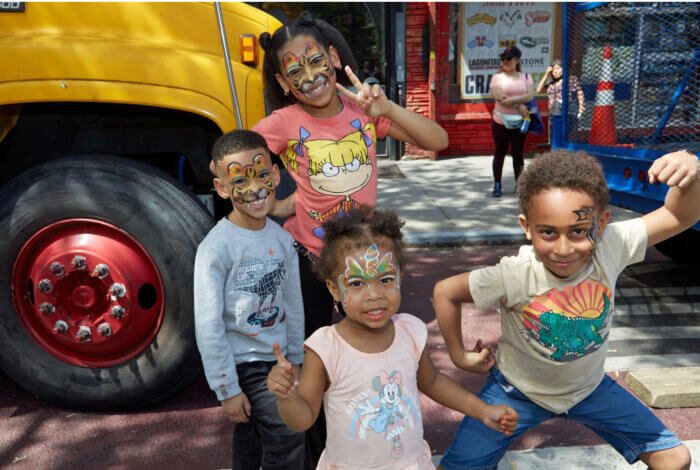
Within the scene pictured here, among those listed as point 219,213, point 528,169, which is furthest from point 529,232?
point 219,213

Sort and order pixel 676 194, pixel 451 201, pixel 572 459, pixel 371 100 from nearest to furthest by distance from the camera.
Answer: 1. pixel 676 194
2. pixel 371 100
3. pixel 572 459
4. pixel 451 201

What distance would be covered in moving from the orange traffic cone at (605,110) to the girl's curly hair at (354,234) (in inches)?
116

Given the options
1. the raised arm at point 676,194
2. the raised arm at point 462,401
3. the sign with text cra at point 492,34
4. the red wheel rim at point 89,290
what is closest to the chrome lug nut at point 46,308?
the red wheel rim at point 89,290

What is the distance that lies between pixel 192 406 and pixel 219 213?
1156 mm

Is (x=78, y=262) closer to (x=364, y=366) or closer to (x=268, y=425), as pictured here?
(x=268, y=425)

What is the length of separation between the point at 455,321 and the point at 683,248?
3.94 metres

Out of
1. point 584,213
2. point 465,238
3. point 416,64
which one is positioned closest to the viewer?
point 584,213

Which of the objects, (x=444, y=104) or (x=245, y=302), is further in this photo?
(x=444, y=104)

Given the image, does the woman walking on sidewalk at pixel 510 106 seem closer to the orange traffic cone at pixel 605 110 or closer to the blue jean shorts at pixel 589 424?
the orange traffic cone at pixel 605 110

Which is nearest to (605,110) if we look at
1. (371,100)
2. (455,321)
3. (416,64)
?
(371,100)

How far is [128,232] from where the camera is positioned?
112 inches

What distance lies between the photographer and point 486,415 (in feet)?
6.33

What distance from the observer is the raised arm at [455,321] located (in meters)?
2.04

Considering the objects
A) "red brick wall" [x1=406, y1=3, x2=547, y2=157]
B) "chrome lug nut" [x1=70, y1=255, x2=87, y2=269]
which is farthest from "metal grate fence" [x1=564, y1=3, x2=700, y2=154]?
"red brick wall" [x1=406, y1=3, x2=547, y2=157]
